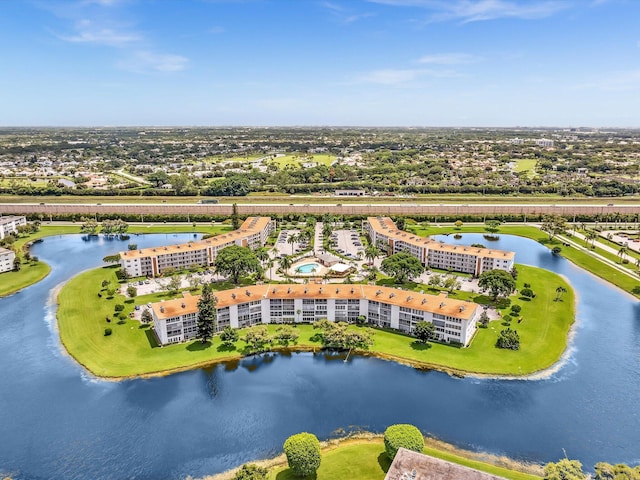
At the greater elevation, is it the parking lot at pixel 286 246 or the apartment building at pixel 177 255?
the apartment building at pixel 177 255

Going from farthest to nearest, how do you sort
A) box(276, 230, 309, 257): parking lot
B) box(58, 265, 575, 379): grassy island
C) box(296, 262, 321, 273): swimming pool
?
box(276, 230, 309, 257): parking lot < box(296, 262, 321, 273): swimming pool < box(58, 265, 575, 379): grassy island

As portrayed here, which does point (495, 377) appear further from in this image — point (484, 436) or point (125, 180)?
point (125, 180)

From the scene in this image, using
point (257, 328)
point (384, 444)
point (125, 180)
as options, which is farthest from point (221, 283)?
point (125, 180)

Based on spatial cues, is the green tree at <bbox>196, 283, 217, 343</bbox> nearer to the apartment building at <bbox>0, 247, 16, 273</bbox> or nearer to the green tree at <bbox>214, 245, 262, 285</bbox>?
the green tree at <bbox>214, 245, 262, 285</bbox>

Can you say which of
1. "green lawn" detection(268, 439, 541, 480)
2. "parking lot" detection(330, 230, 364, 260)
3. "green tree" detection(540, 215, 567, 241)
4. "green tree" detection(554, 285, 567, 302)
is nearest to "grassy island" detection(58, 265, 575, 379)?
"green tree" detection(554, 285, 567, 302)

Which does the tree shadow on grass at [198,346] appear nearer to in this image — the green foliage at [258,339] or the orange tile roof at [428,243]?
the green foliage at [258,339]

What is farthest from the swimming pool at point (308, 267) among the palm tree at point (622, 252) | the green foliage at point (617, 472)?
the palm tree at point (622, 252)

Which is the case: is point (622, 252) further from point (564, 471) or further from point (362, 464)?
point (362, 464)

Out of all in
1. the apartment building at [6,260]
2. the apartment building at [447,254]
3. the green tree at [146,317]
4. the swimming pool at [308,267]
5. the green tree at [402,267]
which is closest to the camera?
the green tree at [146,317]
